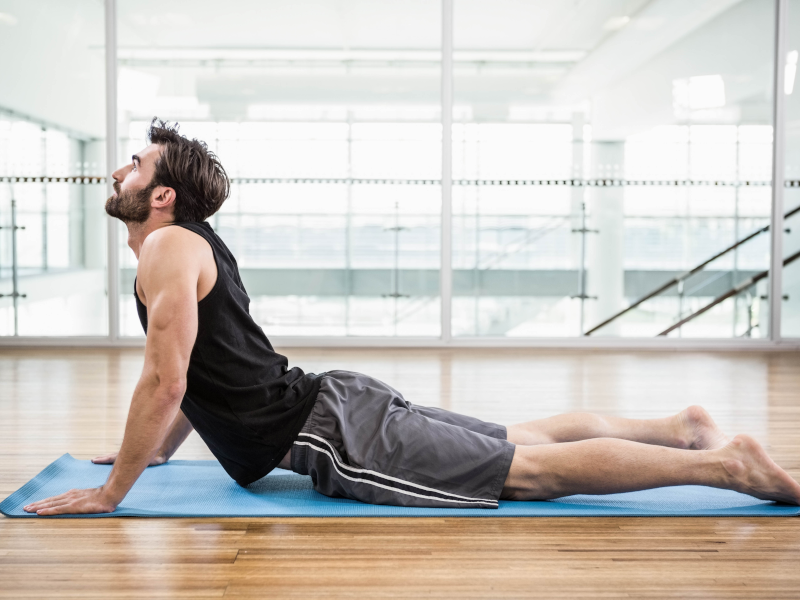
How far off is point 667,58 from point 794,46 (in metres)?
0.79

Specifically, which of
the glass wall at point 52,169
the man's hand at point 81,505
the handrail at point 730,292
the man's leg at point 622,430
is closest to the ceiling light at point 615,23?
the handrail at point 730,292

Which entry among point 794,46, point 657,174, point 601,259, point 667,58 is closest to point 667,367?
point 601,259

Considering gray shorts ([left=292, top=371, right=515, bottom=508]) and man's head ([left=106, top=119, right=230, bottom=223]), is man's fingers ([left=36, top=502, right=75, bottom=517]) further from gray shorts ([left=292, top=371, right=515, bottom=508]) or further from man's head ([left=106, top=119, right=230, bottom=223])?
man's head ([left=106, top=119, right=230, bottom=223])

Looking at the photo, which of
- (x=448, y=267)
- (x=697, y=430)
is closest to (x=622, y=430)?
(x=697, y=430)

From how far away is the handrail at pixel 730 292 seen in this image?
4648mm

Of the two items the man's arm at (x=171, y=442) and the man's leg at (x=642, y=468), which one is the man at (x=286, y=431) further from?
the man's arm at (x=171, y=442)

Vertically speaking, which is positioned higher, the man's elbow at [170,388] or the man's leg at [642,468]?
the man's elbow at [170,388]

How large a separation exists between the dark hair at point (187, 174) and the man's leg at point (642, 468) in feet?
2.92

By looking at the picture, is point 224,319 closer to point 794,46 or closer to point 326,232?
point 326,232

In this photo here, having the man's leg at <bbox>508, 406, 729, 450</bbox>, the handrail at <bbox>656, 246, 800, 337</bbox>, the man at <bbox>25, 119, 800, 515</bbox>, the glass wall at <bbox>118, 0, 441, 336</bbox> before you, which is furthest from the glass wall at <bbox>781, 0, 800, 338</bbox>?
the man at <bbox>25, 119, 800, 515</bbox>

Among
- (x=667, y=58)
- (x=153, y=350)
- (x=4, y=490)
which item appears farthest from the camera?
(x=667, y=58)

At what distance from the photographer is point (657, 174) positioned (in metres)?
4.61

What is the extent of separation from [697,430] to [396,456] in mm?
756

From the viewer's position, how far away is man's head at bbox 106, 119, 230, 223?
167 centimetres
